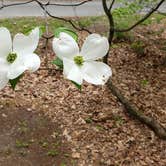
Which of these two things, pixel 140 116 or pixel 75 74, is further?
pixel 140 116

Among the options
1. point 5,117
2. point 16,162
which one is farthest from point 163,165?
point 5,117

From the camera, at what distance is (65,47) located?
72cm

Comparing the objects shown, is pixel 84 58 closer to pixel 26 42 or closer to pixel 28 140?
pixel 26 42

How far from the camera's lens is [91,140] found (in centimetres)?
514

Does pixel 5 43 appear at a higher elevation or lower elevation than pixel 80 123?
higher

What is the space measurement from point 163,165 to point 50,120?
1448mm

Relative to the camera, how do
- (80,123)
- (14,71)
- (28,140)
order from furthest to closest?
(80,123)
(28,140)
(14,71)

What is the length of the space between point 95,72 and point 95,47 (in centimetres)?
4

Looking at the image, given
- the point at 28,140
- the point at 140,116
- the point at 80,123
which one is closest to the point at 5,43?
the point at 28,140

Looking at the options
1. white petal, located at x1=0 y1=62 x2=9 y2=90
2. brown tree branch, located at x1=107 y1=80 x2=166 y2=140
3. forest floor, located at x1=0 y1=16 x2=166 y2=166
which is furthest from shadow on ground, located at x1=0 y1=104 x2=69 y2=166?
white petal, located at x1=0 y1=62 x2=9 y2=90

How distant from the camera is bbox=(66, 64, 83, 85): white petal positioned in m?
0.70

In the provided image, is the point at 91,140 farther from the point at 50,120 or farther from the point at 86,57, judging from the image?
the point at 86,57

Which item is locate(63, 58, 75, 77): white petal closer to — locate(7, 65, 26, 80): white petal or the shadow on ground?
locate(7, 65, 26, 80): white petal

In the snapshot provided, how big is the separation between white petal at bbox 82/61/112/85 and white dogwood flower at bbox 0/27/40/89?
8 cm
